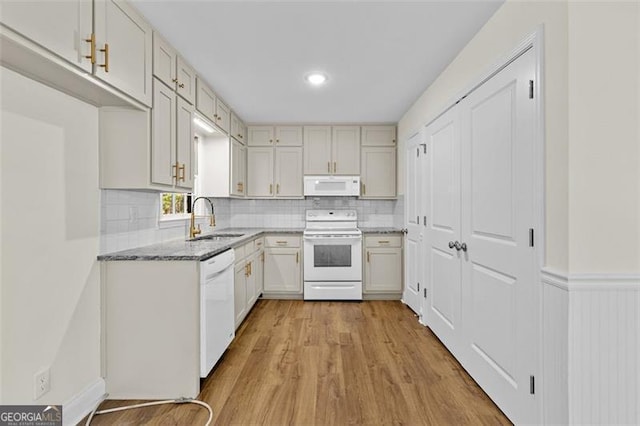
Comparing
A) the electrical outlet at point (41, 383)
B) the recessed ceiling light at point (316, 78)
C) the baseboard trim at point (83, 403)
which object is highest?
the recessed ceiling light at point (316, 78)

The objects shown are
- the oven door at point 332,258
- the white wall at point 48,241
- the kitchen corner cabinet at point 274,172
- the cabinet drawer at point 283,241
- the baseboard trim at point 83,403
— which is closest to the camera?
the white wall at point 48,241

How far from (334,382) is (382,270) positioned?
229 cm

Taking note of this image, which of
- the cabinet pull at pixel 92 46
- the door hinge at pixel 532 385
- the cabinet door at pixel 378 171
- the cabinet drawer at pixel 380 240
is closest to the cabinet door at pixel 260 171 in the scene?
the cabinet door at pixel 378 171

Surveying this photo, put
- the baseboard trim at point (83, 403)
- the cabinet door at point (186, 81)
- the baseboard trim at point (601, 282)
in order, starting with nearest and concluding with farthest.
A: the baseboard trim at point (601, 282) → the baseboard trim at point (83, 403) → the cabinet door at point (186, 81)

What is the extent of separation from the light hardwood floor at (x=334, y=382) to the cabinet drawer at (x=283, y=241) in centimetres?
119

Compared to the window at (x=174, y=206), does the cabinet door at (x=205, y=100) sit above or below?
above

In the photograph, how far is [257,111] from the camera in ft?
13.5

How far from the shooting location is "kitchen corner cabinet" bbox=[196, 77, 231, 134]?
9.83 ft

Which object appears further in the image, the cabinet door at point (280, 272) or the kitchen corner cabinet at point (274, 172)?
the kitchen corner cabinet at point (274, 172)

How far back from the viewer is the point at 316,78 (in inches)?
119

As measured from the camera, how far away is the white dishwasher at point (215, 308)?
2.20 metres

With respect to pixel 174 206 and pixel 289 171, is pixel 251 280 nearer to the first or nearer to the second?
pixel 174 206

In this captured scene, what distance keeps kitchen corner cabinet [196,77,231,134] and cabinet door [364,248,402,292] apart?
7.77ft

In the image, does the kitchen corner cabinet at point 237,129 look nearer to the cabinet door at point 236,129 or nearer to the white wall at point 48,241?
the cabinet door at point 236,129
